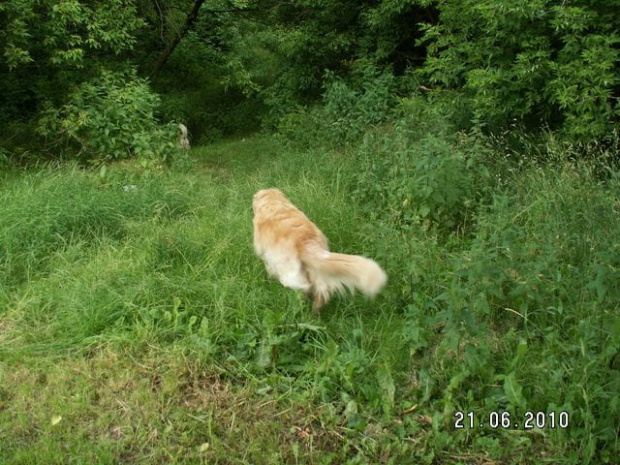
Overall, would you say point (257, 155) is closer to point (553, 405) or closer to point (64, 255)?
point (64, 255)

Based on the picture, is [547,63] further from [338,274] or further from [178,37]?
[178,37]

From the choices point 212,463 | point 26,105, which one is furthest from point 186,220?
point 26,105

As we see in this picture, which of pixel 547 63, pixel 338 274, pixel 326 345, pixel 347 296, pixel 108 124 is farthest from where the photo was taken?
pixel 108 124

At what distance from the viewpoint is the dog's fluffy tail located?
306cm

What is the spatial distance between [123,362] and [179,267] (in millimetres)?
1052

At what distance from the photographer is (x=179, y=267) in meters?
4.21

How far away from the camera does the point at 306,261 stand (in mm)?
3459

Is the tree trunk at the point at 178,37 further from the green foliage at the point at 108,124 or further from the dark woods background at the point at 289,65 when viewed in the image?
the green foliage at the point at 108,124

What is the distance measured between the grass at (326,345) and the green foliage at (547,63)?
3.01ft

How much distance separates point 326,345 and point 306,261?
551mm

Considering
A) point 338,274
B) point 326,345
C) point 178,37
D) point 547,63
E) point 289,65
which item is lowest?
point 326,345

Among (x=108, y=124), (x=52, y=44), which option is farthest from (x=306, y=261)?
(x=52, y=44)

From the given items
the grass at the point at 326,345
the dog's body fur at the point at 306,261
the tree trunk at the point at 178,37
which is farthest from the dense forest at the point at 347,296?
the tree trunk at the point at 178,37

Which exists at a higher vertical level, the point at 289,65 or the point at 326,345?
the point at 289,65
